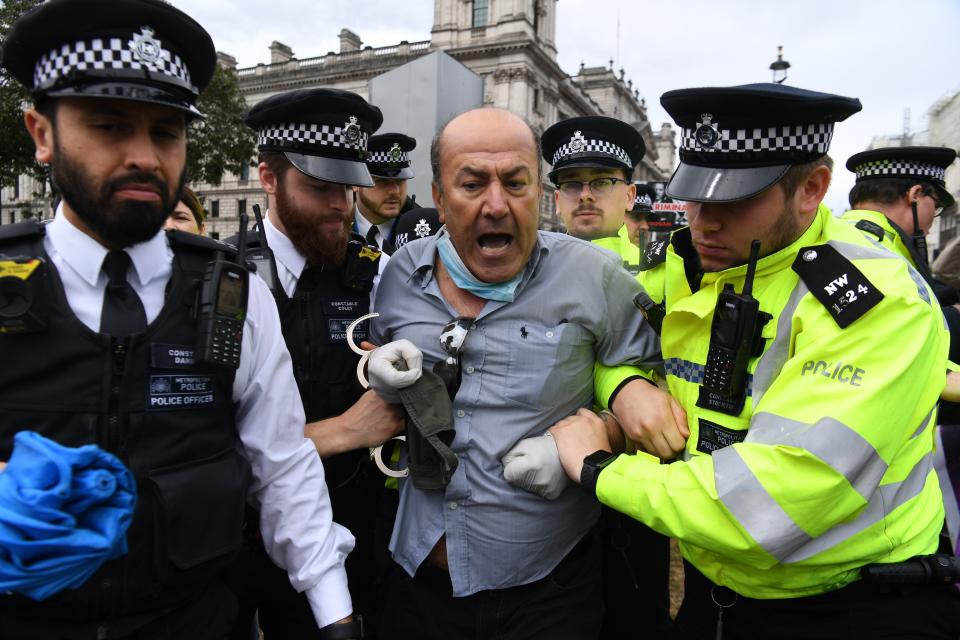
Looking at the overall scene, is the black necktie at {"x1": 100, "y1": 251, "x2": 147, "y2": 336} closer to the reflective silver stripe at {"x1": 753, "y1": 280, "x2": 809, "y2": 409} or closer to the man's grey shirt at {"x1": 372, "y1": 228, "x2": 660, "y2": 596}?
the man's grey shirt at {"x1": 372, "y1": 228, "x2": 660, "y2": 596}

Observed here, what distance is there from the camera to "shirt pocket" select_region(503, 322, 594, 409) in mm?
2328

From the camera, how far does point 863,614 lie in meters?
1.89

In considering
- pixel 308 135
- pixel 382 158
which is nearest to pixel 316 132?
pixel 308 135

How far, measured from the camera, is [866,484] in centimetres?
168

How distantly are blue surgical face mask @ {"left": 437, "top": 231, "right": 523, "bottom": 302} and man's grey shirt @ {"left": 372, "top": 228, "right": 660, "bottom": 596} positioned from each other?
0.04 m

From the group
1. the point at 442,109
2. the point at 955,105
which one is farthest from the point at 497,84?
the point at 442,109

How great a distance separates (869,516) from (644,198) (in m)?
6.20

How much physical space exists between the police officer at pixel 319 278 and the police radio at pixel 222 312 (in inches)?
30.8

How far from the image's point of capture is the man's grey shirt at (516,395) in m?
2.29

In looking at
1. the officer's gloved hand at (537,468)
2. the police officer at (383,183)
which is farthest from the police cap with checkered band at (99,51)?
the police officer at (383,183)

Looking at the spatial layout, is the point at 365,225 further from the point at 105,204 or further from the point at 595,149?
the point at 105,204

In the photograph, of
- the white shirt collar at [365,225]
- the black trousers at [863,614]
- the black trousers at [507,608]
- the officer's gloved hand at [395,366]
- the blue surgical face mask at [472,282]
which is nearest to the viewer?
the black trousers at [863,614]

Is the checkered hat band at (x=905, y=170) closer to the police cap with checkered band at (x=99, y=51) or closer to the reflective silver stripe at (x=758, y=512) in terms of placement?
the reflective silver stripe at (x=758, y=512)

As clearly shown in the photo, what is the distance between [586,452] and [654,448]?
23cm
